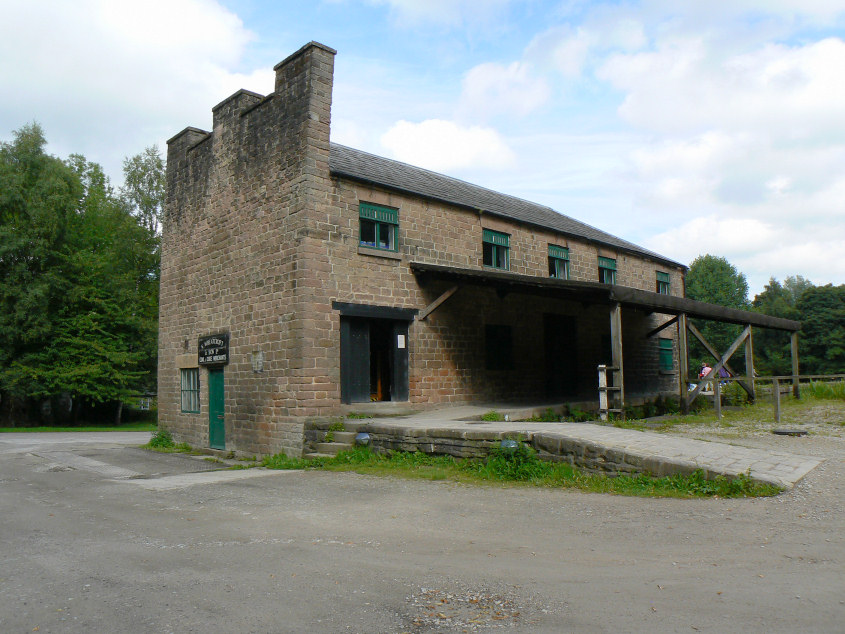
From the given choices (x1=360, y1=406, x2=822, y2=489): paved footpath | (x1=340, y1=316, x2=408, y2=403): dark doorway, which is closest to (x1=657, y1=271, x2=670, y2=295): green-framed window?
(x1=340, y1=316, x2=408, y2=403): dark doorway

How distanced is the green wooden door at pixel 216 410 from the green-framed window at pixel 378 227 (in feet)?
15.2

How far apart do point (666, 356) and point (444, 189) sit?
11.4m

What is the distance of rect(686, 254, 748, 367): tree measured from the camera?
5312 cm

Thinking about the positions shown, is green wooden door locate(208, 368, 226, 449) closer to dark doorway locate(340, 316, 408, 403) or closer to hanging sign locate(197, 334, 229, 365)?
hanging sign locate(197, 334, 229, 365)

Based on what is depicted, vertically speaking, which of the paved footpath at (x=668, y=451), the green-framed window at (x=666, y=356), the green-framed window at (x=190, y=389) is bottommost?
the paved footpath at (x=668, y=451)

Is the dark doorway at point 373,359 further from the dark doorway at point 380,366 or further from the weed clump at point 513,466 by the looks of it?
the weed clump at point 513,466

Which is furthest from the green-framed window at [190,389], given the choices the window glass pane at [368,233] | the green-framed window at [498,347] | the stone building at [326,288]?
the green-framed window at [498,347]

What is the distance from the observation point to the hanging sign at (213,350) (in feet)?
45.2

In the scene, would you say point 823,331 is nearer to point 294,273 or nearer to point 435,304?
point 435,304

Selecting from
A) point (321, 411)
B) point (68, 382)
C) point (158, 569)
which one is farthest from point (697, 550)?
point (68, 382)

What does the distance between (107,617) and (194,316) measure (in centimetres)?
1219

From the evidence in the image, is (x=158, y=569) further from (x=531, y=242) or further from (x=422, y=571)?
(x=531, y=242)

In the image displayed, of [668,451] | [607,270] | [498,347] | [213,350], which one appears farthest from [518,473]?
[607,270]

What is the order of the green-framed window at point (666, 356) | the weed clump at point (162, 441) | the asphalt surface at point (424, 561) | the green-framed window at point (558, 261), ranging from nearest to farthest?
the asphalt surface at point (424, 561)
the weed clump at point (162, 441)
the green-framed window at point (558, 261)
the green-framed window at point (666, 356)
